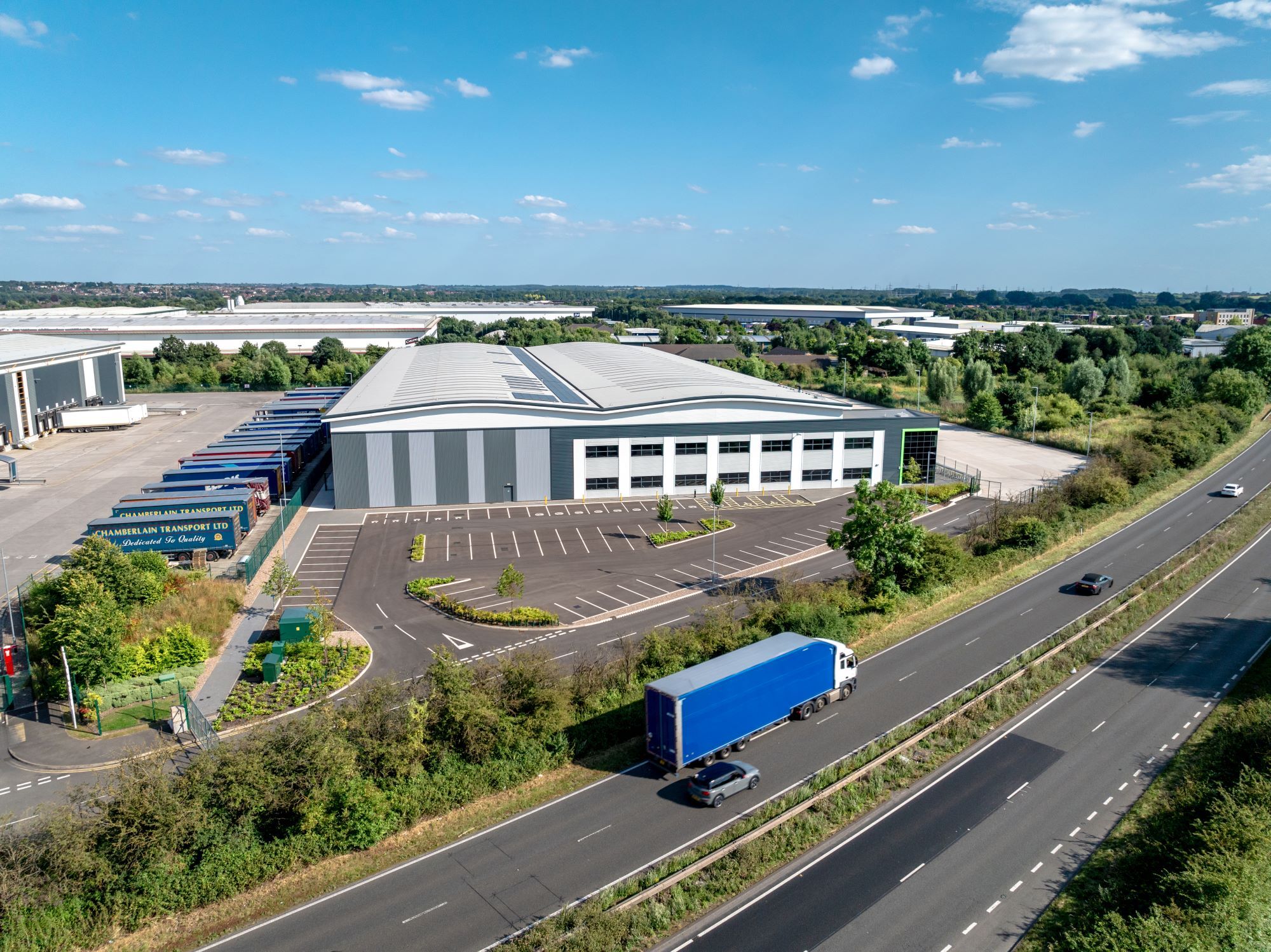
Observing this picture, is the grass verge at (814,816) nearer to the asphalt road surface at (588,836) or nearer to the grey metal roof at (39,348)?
the asphalt road surface at (588,836)

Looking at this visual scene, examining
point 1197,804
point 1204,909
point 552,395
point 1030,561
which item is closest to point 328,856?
point 1204,909

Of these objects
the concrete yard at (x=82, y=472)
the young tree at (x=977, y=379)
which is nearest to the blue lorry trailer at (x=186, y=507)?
the concrete yard at (x=82, y=472)

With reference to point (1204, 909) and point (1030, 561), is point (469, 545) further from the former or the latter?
point (1204, 909)

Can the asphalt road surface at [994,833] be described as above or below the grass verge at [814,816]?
below

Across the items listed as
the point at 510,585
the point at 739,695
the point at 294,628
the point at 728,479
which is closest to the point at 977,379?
the point at 728,479

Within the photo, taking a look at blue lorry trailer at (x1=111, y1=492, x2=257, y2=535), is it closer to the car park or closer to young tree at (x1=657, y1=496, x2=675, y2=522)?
young tree at (x1=657, y1=496, x2=675, y2=522)
